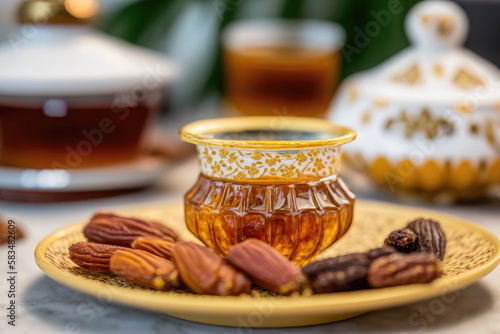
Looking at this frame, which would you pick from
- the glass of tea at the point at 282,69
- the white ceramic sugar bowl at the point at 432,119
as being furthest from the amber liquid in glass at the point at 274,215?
the glass of tea at the point at 282,69

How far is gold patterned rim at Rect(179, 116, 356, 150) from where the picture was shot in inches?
20.3

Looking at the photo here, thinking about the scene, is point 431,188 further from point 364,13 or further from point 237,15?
point 237,15

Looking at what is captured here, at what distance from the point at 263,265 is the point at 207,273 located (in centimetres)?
4

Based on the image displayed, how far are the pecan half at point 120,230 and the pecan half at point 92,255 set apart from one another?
36 mm

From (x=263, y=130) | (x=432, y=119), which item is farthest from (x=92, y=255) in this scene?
(x=432, y=119)

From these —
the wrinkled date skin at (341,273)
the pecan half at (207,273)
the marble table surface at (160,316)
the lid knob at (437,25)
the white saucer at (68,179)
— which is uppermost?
the lid knob at (437,25)

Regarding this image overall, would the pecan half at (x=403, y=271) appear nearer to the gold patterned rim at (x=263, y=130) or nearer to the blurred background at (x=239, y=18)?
the gold patterned rim at (x=263, y=130)

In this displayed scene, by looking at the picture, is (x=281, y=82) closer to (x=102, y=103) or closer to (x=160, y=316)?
(x=102, y=103)

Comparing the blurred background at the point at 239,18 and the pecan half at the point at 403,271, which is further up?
the blurred background at the point at 239,18

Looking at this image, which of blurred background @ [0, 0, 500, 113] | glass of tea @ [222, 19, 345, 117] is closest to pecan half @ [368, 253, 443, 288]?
glass of tea @ [222, 19, 345, 117]

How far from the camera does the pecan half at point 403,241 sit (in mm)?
539

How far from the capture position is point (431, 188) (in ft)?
2.83

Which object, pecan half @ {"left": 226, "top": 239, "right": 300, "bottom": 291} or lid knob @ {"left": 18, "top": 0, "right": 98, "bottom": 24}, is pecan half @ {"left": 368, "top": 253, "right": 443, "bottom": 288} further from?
lid knob @ {"left": 18, "top": 0, "right": 98, "bottom": 24}

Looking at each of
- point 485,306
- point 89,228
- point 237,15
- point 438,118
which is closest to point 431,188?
point 438,118
